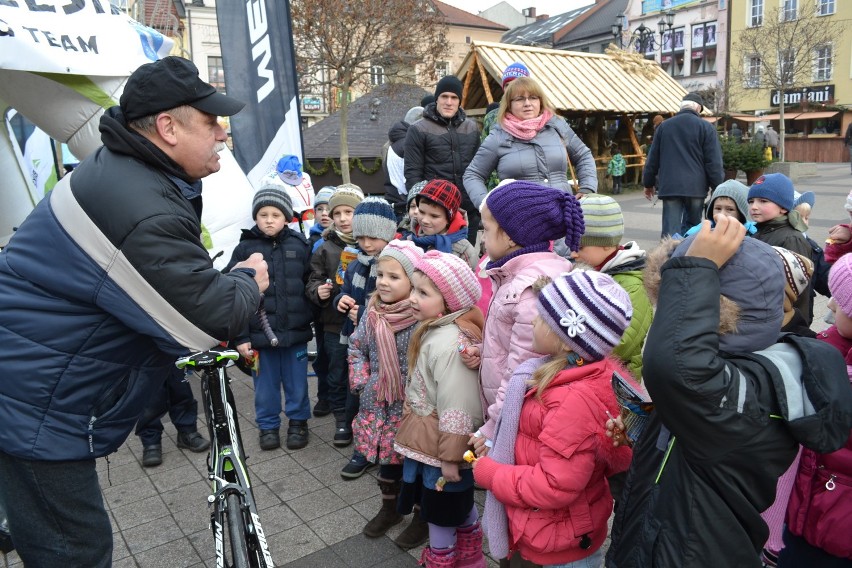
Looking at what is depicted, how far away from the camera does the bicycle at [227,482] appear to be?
2.73 meters

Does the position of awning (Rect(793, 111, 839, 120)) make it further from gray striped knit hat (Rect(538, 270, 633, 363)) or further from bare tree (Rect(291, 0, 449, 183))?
gray striped knit hat (Rect(538, 270, 633, 363))

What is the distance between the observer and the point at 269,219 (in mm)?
4707

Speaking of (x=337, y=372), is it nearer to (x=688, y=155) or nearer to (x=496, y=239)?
(x=496, y=239)

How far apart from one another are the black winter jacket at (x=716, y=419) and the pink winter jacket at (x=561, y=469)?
452 mm

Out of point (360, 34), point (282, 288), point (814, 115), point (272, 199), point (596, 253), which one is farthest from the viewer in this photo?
point (814, 115)

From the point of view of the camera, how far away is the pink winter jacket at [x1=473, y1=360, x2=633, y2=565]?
7.54 ft

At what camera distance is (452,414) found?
3117 mm

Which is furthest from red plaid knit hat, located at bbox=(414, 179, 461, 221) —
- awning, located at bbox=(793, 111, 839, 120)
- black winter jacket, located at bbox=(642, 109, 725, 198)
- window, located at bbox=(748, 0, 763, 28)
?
window, located at bbox=(748, 0, 763, 28)

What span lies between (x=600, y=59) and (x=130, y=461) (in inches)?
780

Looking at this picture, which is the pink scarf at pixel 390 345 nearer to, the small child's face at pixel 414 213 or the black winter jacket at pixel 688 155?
the small child's face at pixel 414 213

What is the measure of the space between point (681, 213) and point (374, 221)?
4848mm

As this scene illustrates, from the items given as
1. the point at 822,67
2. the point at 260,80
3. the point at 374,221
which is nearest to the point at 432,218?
the point at 374,221

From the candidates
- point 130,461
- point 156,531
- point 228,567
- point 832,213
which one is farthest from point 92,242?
point 832,213

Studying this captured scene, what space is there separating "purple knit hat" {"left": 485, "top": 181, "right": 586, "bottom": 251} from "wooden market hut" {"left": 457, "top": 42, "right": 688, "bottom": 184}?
1385cm
